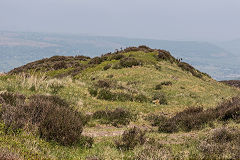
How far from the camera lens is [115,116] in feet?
41.3

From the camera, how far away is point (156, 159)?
5926 millimetres

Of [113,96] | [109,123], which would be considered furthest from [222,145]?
[113,96]

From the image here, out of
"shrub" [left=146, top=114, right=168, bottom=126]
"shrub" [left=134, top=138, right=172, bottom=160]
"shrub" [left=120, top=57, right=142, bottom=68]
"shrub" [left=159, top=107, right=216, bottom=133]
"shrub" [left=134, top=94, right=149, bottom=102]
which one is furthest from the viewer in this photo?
"shrub" [left=120, top=57, right=142, bottom=68]

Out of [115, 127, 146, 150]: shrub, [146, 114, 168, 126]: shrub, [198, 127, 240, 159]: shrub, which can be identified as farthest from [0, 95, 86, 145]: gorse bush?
[146, 114, 168, 126]: shrub

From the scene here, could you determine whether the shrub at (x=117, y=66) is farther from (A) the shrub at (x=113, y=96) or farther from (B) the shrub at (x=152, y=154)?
(B) the shrub at (x=152, y=154)

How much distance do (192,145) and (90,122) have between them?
5.48 metres

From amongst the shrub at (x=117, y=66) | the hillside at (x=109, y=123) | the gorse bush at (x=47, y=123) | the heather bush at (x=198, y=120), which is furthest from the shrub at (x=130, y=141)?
the shrub at (x=117, y=66)

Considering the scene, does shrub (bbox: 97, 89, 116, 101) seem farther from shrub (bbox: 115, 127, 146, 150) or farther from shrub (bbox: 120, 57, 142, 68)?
shrub (bbox: 120, 57, 142, 68)

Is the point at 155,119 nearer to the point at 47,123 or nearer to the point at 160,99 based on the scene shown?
the point at 160,99

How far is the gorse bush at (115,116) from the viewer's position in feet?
39.8

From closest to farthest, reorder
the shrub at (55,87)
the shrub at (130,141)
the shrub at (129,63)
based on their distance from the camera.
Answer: the shrub at (130,141)
the shrub at (55,87)
the shrub at (129,63)

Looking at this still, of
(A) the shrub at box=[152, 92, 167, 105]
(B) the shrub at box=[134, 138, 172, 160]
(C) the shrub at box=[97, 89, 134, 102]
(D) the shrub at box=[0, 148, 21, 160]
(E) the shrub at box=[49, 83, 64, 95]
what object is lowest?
(A) the shrub at box=[152, 92, 167, 105]

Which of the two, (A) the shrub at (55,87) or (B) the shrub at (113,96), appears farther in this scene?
(B) the shrub at (113,96)

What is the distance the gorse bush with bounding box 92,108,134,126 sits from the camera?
12133 millimetres
